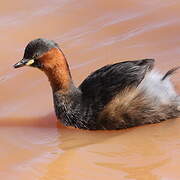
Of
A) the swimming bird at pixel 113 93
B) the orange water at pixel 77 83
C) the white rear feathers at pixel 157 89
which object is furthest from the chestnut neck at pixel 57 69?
the white rear feathers at pixel 157 89

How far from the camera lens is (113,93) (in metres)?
4.96

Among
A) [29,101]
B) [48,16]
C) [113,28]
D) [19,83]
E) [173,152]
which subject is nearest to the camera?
[173,152]

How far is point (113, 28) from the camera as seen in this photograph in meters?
6.91

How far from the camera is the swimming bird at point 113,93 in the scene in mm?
4969

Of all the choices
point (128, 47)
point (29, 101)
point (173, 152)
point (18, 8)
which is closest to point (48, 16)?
point (18, 8)

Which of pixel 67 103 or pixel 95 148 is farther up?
pixel 67 103

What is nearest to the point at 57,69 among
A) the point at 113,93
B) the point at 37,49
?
the point at 37,49

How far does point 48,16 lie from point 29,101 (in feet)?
6.33

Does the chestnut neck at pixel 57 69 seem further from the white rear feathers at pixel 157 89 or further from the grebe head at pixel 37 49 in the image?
the white rear feathers at pixel 157 89

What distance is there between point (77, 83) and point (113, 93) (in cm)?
99

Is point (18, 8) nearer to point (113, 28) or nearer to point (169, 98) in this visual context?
point (113, 28)

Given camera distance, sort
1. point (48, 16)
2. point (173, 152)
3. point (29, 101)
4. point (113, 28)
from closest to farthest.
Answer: point (173, 152), point (29, 101), point (113, 28), point (48, 16)

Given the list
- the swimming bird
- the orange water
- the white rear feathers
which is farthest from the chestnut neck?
the white rear feathers

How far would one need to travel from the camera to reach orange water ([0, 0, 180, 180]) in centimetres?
462
